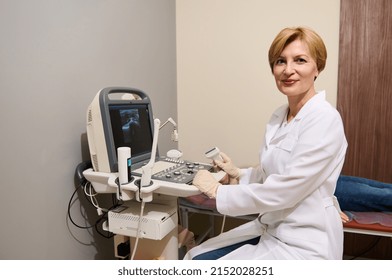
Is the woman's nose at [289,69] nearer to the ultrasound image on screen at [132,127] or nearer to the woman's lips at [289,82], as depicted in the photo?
the woman's lips at [289,82]

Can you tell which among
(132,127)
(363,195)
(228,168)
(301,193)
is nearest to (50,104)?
(132,127)

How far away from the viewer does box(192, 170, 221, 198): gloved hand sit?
1168mm

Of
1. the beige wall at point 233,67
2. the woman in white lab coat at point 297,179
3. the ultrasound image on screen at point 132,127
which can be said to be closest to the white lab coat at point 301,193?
the woman in white lab coat at point 297,179

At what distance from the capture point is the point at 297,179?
1033 millimetres

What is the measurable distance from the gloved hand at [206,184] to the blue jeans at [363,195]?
1.02m

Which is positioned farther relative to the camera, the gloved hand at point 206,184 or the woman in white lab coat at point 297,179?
the gloved hand at point 206,184

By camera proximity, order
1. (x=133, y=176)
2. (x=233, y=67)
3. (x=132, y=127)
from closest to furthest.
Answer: (x=133, y=176) → (x=132, y=127) → (x=233, y=67)

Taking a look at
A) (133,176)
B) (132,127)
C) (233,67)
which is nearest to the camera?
(133,176)

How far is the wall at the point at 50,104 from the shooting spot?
3.72ft

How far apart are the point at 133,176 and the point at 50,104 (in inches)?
18.6

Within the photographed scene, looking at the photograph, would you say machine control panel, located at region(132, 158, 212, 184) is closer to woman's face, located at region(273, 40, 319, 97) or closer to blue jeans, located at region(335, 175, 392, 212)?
woman's face, located at region(273, 40, 319, 97)

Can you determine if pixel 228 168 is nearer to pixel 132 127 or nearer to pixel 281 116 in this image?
pixel 281 116

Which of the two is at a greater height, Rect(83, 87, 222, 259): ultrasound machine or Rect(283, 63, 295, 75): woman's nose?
Rect(283, 63, 295, 75): woman's nose

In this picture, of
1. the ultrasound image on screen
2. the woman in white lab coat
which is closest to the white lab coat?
the woman in white lab coat
